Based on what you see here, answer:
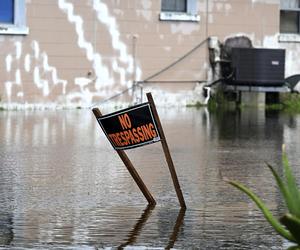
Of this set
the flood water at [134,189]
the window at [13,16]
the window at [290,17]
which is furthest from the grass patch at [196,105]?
the flood water at [134,189]

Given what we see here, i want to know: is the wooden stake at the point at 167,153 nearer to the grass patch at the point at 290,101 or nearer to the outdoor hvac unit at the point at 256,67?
the outdoor hvac unit at the point at 256,67

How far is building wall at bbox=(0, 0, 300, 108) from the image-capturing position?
22.1 m

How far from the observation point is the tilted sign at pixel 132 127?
827 centimetres

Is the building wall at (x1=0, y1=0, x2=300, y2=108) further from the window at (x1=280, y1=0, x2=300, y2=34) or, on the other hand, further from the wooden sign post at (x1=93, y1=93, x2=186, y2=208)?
the wooden sign post at (x1=93, y1=93, x2=186, y2=208)

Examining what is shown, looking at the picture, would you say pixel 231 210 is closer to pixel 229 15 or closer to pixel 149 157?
pixel 149 157

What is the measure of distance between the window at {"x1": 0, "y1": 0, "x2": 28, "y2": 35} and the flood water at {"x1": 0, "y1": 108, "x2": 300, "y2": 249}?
444 centimetres

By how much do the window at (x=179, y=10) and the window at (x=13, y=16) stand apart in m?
3.76

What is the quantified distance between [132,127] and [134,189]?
1820 millimetres

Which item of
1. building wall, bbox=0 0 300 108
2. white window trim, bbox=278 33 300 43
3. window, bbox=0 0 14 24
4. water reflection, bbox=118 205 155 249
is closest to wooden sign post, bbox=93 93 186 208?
water reflection, bbox=118 205 155 249

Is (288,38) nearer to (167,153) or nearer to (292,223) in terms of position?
(167,153)

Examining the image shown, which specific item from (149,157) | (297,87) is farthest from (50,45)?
(149,157)

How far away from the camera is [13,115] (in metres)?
20.6

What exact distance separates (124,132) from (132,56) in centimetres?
1492

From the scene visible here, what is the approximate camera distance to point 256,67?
24.0 metres
